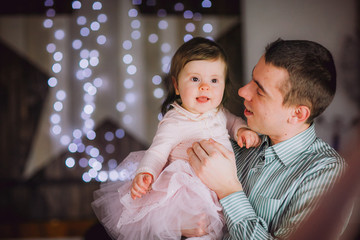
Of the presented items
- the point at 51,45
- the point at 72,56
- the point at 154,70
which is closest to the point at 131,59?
the point at 154,70

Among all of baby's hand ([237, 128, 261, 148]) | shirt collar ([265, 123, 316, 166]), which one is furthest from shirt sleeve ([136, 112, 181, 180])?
shirt collar ([265, 123, 316, 166])

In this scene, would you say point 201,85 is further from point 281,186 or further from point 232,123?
point 281,186

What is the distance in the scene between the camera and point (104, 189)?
5.13 ft

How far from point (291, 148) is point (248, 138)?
182 millimetres

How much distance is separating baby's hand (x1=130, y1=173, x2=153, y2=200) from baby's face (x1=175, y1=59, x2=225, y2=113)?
37cm

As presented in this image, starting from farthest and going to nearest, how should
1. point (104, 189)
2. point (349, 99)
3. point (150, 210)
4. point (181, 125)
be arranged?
point (349, 99) → point (104, 189) → point (181, 125) → point (150, 210)

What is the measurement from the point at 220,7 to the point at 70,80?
202cm

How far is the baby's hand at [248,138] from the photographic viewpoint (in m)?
1.45

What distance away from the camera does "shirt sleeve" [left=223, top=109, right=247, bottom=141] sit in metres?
1.58

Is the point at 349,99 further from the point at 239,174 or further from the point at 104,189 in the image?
the point at 104,189

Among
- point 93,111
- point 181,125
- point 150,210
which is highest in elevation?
point 181,125

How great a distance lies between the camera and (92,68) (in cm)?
402

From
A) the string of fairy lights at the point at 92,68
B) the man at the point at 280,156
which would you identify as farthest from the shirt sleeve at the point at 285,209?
the string of fairy lights at the point at 92,68

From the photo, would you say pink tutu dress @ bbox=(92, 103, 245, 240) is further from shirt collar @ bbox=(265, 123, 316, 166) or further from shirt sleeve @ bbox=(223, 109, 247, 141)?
A: shirt collar @ bbox=(265, 123, 316, 166)
